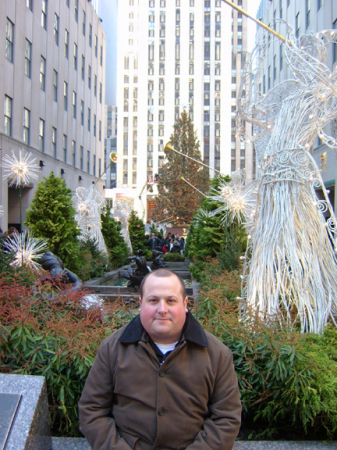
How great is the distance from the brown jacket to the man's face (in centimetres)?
8

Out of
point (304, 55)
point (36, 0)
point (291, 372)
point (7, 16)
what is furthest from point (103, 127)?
point (291, 372)

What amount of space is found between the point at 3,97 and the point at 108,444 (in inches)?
779

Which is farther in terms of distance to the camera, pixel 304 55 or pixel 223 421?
pixel 304 55

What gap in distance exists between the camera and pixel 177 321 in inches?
88.4

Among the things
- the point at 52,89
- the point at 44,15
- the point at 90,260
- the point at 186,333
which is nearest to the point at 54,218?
the point at 90,260

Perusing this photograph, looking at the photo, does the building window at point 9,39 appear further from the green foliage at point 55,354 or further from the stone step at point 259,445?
the stone step at point 259,445

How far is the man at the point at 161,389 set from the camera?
7.19ft

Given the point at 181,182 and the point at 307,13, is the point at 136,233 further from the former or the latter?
the point at 181,182

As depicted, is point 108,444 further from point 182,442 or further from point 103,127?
point 103,127

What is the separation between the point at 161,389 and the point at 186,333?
1.05 feet

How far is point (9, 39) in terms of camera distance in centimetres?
2017

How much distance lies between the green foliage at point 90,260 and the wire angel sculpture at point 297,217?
7.94m

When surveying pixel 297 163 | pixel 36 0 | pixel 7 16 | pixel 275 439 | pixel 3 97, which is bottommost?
pixel 275 439

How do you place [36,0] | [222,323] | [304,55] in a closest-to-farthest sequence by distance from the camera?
[222,323]
[304,55]
[36,0]
